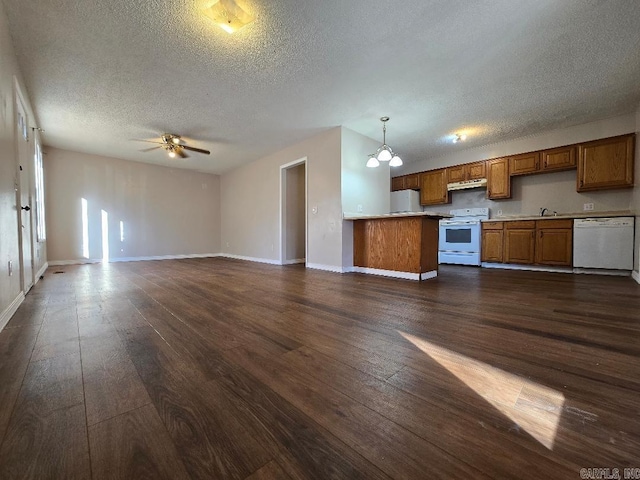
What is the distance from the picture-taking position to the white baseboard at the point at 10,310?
1.80 meters

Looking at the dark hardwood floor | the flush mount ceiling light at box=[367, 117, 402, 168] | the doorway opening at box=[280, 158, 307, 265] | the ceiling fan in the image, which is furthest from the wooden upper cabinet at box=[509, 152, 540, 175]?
the ceiling fan

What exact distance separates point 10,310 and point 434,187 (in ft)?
21.8

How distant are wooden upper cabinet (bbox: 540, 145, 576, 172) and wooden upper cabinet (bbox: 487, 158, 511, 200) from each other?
1.78ft

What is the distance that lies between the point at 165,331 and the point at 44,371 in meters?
0.56

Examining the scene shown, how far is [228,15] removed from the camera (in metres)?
1.99

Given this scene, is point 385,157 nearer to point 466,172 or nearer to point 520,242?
point 466,172

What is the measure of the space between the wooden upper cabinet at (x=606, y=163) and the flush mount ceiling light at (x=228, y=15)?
207 inches

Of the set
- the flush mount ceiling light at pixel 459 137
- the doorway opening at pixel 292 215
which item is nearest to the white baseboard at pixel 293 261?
the doorway opening at pixel 292 215

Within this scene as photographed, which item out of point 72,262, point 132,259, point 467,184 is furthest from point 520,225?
point 72,262

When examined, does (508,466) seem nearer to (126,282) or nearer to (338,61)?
(338,61)

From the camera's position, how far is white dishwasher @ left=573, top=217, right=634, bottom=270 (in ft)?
12.2

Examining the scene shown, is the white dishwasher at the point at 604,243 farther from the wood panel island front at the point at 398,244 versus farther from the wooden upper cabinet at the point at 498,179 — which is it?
the wood panel island front at the point at 398,244

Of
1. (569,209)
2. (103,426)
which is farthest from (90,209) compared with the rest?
(569,209)

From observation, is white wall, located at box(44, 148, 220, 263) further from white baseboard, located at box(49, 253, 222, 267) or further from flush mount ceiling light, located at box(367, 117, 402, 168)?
flush mount ceiling light, located at box(367, 117, 402, 168)
